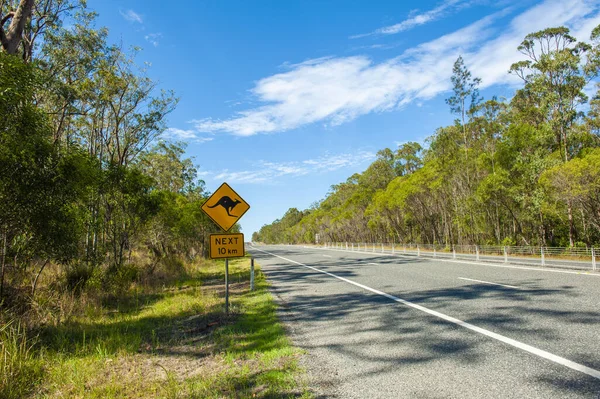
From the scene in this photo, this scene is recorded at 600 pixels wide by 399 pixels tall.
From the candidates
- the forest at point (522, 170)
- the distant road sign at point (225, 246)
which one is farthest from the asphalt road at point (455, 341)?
the forest at point (522, 170)

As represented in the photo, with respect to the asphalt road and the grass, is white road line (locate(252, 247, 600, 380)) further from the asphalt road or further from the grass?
the grass

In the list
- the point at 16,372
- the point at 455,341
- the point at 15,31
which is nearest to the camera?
the point at 16,372

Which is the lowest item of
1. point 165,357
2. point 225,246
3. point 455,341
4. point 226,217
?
point 165,357

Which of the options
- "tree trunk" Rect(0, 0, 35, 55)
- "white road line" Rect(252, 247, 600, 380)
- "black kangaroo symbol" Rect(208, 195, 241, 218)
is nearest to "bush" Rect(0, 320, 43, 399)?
"black kangaroo symbol" Rect(208, 195, 241, 218)

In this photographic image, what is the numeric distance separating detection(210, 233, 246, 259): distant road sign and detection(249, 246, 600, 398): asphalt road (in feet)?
6.49

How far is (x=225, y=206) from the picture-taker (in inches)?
322

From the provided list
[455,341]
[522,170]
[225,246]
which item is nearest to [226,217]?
[225,246]

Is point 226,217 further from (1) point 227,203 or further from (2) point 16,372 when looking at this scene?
(2) point 16,372

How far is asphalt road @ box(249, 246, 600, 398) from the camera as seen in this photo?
3740 millimetres

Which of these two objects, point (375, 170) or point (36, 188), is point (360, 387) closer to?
point (36, 188)

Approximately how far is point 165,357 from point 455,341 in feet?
15.1

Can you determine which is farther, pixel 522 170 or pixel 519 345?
pixel 522 170

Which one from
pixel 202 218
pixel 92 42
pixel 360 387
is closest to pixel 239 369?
pixel 360 387

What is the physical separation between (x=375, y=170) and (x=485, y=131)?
29.7 m
